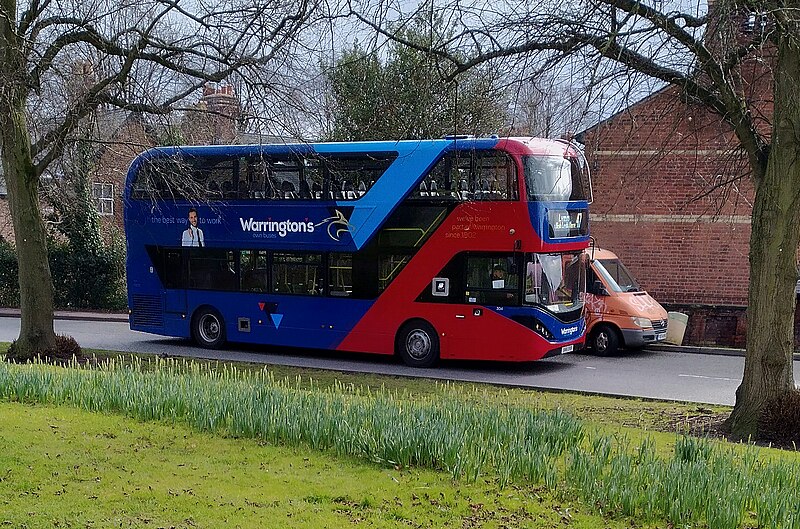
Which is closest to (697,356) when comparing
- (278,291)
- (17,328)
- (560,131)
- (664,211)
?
(664,211)

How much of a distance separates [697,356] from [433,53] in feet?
40.1

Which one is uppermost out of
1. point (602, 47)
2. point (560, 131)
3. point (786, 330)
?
point (602, 47)

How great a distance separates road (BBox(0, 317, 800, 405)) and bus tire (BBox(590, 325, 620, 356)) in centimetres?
31

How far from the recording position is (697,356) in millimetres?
20094

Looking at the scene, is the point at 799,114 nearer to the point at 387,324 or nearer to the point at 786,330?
the point at 786,330

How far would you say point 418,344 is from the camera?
1728 cm

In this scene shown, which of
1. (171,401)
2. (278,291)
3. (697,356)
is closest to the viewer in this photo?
(171,401)

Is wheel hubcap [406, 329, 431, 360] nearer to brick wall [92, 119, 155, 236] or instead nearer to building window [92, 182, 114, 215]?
brick wall [92, 119, 155, 236]

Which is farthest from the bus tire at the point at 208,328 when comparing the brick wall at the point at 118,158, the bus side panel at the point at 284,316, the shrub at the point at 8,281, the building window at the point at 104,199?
the shrub at the point at 8,281

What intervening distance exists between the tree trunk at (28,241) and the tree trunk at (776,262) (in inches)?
436

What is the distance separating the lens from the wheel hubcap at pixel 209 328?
64.6ft

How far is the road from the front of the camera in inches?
588

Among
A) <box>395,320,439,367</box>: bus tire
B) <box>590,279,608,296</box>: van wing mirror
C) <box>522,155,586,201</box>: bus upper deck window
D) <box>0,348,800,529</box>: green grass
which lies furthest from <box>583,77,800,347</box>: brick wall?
<box>0,348,800,529</box>: green grass

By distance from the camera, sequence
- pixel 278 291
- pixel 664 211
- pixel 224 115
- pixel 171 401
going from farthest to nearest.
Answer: pixel 664 211 → pixel 278 291 → pixel 224 115 → pixel 171 401
